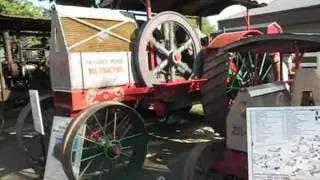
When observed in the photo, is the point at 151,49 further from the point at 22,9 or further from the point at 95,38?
the point at 22,9

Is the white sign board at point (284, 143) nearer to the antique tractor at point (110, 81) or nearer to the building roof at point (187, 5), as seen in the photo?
the antique tractor at point (110, 81)

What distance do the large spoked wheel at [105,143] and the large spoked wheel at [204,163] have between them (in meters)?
1.19

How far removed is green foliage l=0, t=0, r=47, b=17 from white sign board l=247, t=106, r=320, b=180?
21412 millimetres

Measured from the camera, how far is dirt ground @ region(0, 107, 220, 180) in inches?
262

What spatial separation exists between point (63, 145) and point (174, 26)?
244 centimetres

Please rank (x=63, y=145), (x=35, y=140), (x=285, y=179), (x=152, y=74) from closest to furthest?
(x=285, y=179) → (x=63, y=145) → (x=152, y=74) → (x=35, y=140)

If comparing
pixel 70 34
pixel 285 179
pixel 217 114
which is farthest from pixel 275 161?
pixel 70 34

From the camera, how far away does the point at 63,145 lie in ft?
17.1

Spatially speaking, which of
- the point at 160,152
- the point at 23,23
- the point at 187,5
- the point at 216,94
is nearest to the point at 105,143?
the point at 216,94

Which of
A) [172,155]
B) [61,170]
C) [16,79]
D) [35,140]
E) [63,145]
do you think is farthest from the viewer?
[16,79]

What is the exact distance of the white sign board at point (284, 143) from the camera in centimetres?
369

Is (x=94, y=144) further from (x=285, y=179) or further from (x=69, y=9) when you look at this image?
A: (x=285, y=179)

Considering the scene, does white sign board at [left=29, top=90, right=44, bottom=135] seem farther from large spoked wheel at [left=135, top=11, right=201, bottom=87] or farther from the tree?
the tree

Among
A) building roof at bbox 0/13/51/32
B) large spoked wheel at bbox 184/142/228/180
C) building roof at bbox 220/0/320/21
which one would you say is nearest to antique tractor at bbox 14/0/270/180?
large spoked wheel at bbox 184/142/228/180
